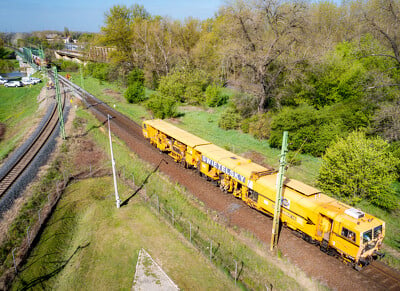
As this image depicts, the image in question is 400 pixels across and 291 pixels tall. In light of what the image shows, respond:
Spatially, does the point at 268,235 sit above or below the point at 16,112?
below

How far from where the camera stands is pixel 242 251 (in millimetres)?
19172

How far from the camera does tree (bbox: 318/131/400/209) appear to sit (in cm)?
2217

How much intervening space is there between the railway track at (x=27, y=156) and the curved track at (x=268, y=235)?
1282cm

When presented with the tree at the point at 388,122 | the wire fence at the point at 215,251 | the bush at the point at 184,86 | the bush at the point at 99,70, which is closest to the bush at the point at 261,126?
the tree at the point at 388,122

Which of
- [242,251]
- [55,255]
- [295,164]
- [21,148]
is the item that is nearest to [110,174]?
[55,255]

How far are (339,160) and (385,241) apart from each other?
700 cm

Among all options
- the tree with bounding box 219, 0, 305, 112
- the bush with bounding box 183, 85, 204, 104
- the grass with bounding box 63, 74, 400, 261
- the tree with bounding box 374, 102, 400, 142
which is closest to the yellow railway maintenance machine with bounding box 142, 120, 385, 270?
the grass with bounding box 63, 74, 400, 261

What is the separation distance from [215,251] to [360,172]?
1367cm

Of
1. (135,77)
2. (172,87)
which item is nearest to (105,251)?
(172,87)

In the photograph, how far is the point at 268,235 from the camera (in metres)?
20.6

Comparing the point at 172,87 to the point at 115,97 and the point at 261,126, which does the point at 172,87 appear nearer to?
the point at 115,97

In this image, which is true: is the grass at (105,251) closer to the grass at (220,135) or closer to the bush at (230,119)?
the grass at (220,135)

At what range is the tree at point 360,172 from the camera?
22.2m

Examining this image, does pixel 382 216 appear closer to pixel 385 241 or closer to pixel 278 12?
pixel 385 241
